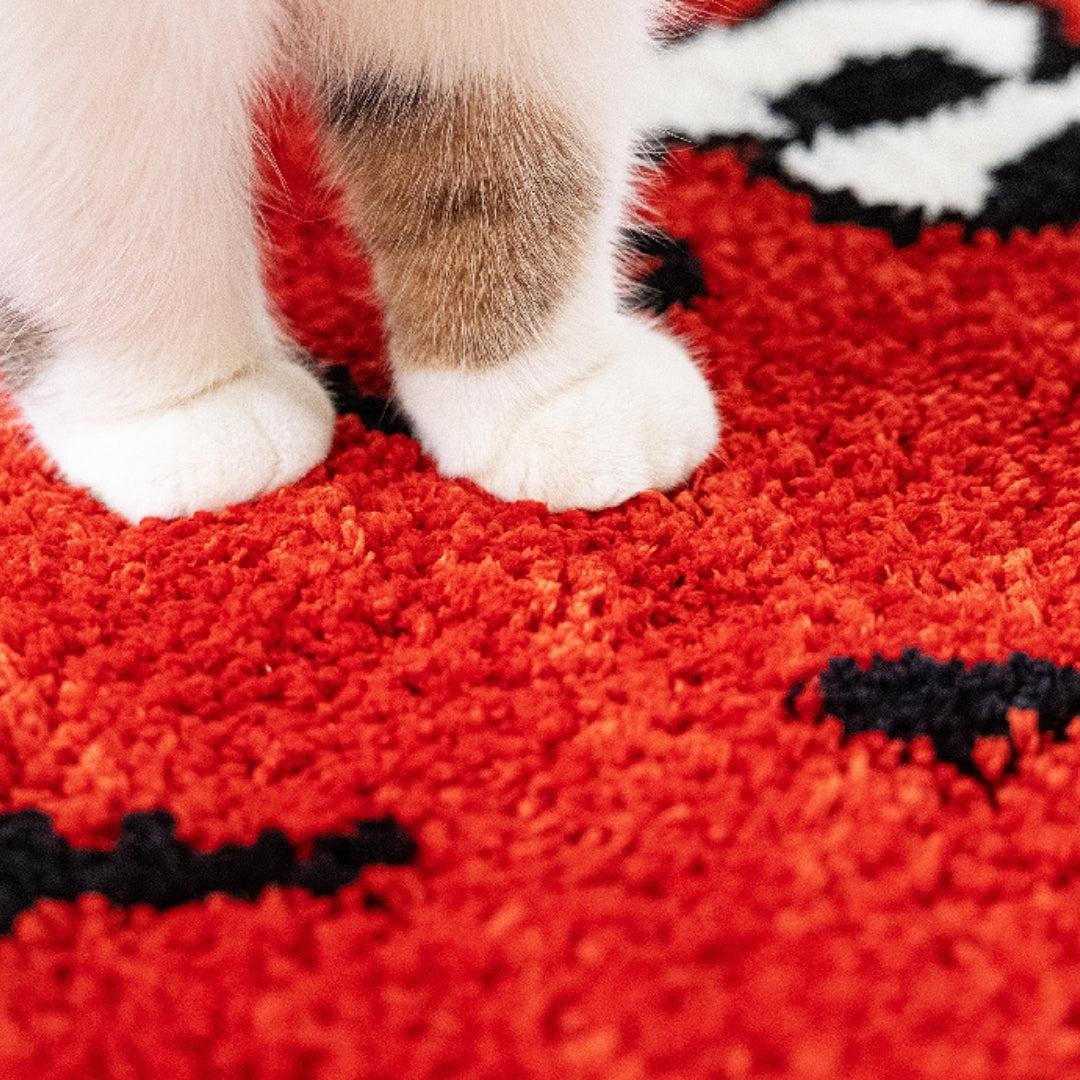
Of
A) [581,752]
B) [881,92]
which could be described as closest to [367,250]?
[581,752]

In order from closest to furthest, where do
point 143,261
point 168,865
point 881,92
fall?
point 168,865 → point 143,261 → point 881,92

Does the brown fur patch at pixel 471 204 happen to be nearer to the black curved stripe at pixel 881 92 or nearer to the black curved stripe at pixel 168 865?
the black curved stripe at pixel 168 865

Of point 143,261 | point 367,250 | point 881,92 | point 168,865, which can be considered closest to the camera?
point 168,865

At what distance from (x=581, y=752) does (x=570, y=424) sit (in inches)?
6.9

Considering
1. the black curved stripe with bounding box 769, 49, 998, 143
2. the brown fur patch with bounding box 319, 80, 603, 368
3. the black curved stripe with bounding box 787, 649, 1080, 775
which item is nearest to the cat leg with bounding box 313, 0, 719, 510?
the brown fur patch with bounding box 319, 80, 603, 368

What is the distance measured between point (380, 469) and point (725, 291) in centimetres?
26

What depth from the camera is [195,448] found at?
0.47m

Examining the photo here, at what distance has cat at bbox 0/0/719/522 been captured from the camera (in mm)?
416

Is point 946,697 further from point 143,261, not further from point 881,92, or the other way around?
point 881,92

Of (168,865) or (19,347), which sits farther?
(19,347)

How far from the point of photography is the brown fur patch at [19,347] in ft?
1.56

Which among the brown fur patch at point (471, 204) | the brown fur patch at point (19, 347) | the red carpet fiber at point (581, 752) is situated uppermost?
the brown fur patch at point (471, 204)

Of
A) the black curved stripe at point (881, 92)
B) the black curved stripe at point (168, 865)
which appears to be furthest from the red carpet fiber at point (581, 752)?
the black curved stripe at point (881, 92)

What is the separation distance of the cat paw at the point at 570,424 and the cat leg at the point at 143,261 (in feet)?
0.19
